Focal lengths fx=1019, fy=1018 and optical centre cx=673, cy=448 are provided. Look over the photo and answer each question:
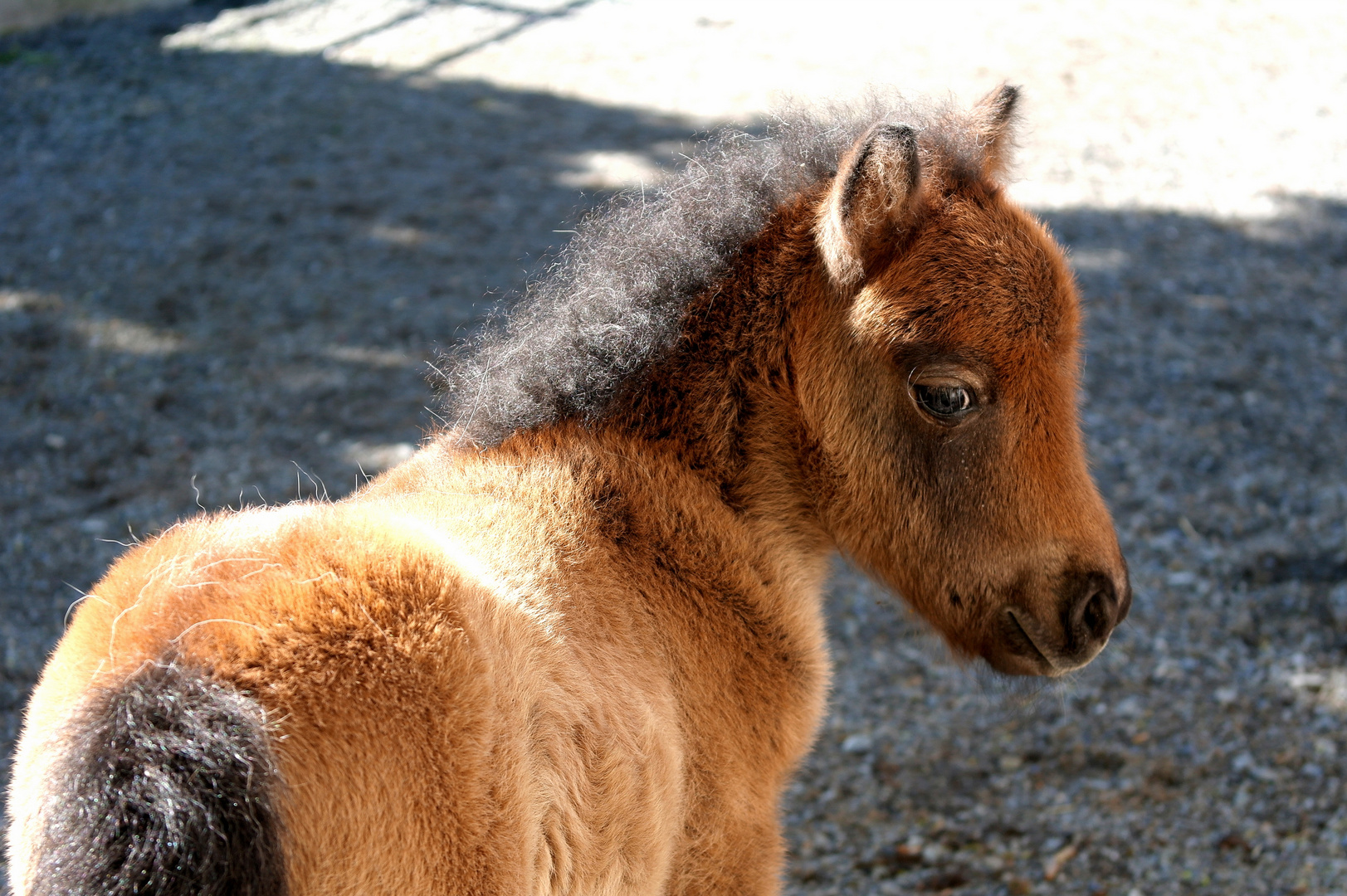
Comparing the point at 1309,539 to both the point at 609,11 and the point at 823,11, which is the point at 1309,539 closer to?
the point at 823,11

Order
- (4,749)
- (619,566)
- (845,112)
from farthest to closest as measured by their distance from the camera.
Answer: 1. (4,749)
2. (845,112)
3. (619,566)

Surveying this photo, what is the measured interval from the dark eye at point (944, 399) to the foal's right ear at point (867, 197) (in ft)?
1.03

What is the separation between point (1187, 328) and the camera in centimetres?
661

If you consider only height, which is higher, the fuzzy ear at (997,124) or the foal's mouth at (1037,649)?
the fuzzy ear at (997,124)

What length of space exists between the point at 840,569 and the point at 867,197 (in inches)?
131

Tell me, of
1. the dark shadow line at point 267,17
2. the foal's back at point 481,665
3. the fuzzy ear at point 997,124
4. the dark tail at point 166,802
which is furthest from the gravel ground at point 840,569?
the dark tail at point 166,802

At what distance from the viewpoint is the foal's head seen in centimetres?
235

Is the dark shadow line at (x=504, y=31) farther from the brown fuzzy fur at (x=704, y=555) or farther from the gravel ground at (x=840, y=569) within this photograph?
the brown fuzzy fur at (x=704, y=555)

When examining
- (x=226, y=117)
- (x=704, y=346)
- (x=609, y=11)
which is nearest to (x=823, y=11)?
(x=609, y=11)

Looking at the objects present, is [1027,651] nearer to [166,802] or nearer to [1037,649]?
[1037,649]

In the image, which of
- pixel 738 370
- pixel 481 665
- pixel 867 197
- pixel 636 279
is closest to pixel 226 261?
pixel 636 279

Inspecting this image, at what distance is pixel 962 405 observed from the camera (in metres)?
2.40

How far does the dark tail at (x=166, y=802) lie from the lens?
1359 millimetres

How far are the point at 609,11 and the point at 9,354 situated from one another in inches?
303
